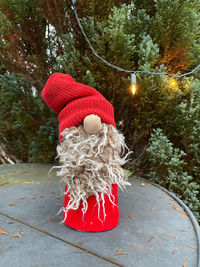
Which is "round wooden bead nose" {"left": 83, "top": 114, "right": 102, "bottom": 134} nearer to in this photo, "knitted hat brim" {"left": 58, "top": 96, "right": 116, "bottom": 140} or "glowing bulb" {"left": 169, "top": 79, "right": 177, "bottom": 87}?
"knitted hat brim" {"left": 58, "top": 96, "right": 116, "bottom": 140}

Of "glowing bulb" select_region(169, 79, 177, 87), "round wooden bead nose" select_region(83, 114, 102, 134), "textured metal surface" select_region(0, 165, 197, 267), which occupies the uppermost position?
"glowing bulb" select_region(169, 79, 177, 87)

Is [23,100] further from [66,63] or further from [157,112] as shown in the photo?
[157,112]

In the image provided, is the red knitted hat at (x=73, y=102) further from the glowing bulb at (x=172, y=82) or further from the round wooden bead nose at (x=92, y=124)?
the glowing bulb at (x=172, y=82)

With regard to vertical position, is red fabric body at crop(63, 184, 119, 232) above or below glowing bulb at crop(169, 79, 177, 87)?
below

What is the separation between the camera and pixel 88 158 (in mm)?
1647

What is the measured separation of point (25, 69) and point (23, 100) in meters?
0.57

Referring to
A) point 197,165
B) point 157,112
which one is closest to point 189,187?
point 197,165

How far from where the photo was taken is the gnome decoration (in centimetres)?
164

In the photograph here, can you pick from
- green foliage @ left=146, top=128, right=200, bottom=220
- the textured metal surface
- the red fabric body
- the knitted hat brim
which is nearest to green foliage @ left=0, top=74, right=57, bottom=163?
the textured metal surface

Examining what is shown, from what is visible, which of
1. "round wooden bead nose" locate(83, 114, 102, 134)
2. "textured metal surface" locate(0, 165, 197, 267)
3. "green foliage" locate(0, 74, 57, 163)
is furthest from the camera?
"green foliage" locate(0, 74, 57, 163)

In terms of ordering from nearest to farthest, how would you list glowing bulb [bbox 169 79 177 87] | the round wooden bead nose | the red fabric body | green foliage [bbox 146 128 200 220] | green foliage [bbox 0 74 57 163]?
the round wooden bead nose < the red fabric body < green foliage [bbox 146 128 200 220] < glowing bulb [bbox 169 79 177 87] < green foliage [bbox 0 74 57 163]

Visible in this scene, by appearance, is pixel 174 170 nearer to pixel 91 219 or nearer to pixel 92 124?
pixel 91 219

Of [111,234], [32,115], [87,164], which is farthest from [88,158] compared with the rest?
[32,115]

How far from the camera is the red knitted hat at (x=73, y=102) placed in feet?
5.52
